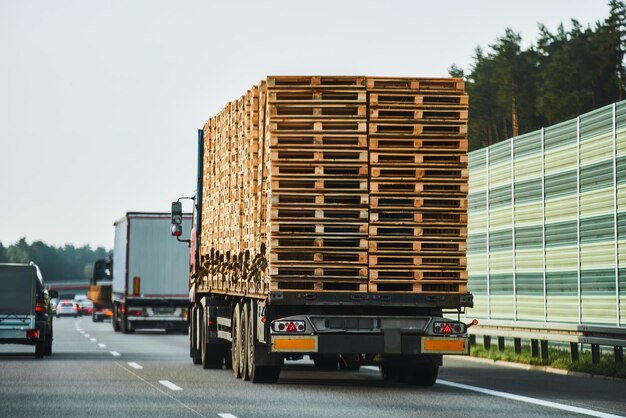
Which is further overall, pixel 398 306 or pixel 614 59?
pixel 614 59

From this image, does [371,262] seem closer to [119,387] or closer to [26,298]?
[119,387]

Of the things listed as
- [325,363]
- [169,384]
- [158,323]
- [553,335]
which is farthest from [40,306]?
[158,323]

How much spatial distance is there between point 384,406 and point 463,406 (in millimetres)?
819

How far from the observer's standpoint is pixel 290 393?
1650cm

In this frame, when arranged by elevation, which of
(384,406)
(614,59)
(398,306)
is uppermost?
(614,59)

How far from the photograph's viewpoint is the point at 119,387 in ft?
57.5

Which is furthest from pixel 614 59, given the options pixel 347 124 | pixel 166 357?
pixel 347 124

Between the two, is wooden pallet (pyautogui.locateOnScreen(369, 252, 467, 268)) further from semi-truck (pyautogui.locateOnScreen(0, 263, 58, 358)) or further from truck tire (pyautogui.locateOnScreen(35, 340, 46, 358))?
truck tire (pyautogui.locateOnScreen(35, 340, 46, 358))

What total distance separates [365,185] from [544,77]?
67.4m

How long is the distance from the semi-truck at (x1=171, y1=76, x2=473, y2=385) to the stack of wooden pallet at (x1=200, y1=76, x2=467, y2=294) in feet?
0.04

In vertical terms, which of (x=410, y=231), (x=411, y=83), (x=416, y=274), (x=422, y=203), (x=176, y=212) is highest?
(x=411, y=83)

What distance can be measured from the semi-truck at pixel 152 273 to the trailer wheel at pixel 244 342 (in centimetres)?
2146

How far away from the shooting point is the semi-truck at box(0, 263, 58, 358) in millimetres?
26000

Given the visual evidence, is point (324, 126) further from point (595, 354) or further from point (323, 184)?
point (595, 354)
